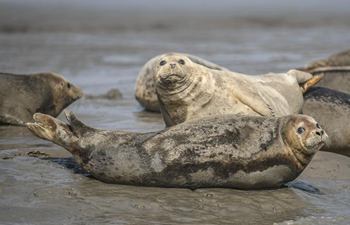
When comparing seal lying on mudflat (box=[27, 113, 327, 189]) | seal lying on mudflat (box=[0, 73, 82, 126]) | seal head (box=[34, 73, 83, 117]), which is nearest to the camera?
seal lying on mudflat (box=[27, 113, 327, 189])

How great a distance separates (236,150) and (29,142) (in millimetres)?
2414

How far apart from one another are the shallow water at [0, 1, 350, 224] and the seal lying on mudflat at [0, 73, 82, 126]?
25 centimetres

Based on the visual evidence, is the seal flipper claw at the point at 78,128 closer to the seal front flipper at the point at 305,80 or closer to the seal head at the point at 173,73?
the seal head at the point at 173,73

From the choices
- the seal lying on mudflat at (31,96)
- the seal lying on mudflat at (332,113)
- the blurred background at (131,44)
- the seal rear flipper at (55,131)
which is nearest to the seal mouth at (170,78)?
the seal rear flipper at (55,131)

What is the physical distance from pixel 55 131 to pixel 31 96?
9.88ft

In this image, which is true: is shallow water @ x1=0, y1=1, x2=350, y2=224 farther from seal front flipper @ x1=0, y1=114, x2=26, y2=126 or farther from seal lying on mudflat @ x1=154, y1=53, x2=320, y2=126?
seal lying on mudflat @ x1=154, y1=53, x2=320, y2=126

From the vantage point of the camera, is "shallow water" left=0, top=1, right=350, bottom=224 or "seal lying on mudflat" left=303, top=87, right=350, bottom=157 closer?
"shallow water" left=0, top=1, right=350, bottom=224

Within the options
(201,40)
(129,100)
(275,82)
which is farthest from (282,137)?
(201,40)

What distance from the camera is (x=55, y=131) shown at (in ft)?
19.1

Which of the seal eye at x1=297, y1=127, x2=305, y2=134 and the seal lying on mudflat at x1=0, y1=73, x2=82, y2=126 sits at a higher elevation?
A: the seal eye at x1=297, y1=127, x2=305, y2=134

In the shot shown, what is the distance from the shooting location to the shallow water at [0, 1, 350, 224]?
5.11 meters

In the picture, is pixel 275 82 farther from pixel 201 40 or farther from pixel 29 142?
pixel 201 40

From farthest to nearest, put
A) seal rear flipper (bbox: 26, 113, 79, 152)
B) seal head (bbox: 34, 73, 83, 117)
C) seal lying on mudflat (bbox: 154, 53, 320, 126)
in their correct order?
seal head (bbox: 34, 73, 83, 117) < seal lying on mudflat (bbox: 154, 53, 320, 126) < seal rear flipper (bbox: 26, 113, 79, 152)

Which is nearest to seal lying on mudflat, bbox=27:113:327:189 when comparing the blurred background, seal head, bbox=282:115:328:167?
seal head, bbox=282:115:328:167
